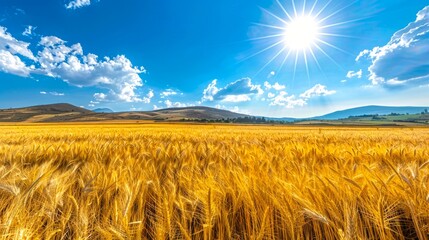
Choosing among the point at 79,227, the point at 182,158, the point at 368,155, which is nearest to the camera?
the point at 79,227

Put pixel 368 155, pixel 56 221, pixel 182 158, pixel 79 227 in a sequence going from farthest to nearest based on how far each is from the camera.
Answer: pixel 368 155
pixel 182 158
pixel 56 221
pixel 79 227

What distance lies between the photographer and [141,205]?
4.34 ft

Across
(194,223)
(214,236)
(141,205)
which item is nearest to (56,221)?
(141,205)

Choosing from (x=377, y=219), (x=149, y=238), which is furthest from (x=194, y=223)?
(x=377, y=219)

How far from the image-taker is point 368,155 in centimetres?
336

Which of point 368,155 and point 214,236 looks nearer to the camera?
point 214,236

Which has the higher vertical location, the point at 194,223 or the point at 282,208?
the point at 282,208

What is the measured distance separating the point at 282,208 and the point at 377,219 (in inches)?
17.8

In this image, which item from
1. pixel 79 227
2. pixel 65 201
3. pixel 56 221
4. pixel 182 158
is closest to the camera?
pixel 79 227

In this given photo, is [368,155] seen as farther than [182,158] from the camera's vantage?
Yes

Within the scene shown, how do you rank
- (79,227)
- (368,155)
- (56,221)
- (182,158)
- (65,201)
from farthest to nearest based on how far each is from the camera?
(368,155) → (182,158) → (65,201) → (56,221) → (79,227)

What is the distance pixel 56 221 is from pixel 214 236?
85cm

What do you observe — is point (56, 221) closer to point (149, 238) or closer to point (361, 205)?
point (149, 238)

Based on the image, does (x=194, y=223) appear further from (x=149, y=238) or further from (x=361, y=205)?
(x=361, y=205)
